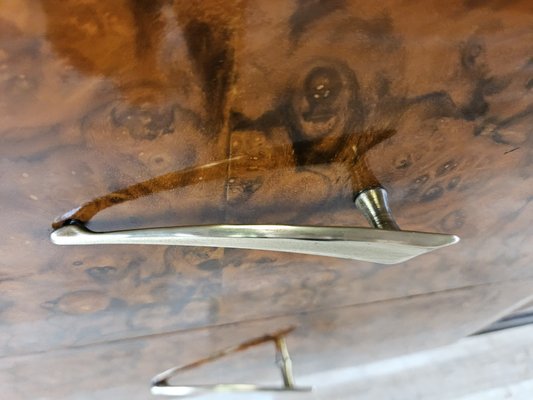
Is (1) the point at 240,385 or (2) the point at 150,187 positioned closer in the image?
(2) the point at 150,187

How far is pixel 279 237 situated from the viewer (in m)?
0.30

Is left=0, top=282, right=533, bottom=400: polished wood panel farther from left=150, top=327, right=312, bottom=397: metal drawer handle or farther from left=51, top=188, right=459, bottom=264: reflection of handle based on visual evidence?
left=51, top=188, right=459, bottom=264: reflection of handle

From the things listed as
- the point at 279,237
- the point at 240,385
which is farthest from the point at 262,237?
the point at 240,385

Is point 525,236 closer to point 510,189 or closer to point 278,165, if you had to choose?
point 510,189

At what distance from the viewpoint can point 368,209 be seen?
344 mm

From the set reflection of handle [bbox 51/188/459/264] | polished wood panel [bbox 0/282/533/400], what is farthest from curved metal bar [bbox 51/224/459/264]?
polished wood panel [bbox 0/282/533/400]

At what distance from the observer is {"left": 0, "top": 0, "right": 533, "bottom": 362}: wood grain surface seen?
0.22 metres

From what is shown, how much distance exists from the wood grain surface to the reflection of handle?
15 mm

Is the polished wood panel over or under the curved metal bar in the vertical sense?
over

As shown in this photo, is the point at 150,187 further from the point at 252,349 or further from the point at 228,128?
the point at 252,349

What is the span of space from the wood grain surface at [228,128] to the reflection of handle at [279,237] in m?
0.02

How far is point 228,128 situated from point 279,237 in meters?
0.07

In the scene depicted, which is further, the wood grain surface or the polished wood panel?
the polished wood panel

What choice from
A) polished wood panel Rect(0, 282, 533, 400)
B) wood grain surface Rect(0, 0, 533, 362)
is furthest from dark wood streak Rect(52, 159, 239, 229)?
polished wood panel Rect(0, 282, 533, 400)
